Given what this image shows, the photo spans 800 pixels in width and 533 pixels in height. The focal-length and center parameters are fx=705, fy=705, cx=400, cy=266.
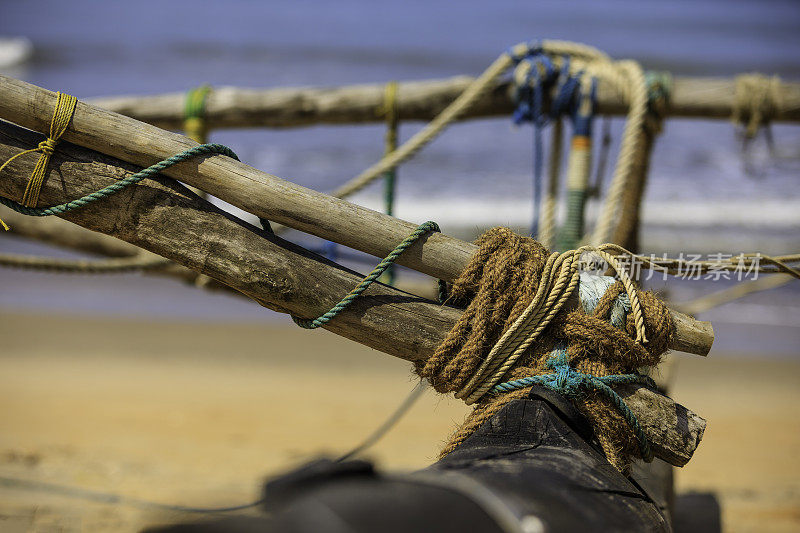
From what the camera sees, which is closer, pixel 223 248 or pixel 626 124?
pixel 223 248

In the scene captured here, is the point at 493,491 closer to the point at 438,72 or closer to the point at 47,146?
the point at 47,146

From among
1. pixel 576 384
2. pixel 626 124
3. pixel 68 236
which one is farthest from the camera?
pixel 68 236

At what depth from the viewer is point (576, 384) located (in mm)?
1450

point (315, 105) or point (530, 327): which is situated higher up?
point (315, 105)

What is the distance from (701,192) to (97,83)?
40.6 feet

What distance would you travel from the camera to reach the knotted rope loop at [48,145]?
1.47 meters

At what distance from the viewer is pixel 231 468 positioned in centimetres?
410

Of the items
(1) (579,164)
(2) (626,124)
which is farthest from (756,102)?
(1) (579,164)

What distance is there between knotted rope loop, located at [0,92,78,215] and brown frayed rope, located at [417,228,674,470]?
898 millimetres

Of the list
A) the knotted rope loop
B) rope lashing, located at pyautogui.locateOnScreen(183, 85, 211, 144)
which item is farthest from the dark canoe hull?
rope lashing, located at pyautogui.locateOnScreen(183, 85, 211, 144)

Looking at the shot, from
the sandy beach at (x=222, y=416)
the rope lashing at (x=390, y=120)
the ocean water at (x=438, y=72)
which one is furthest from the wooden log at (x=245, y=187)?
the ocean water at (x=438, y=72)

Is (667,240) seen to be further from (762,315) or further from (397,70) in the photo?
(397,70)

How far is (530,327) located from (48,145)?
3.57 ft

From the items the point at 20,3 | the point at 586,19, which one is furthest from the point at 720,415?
the point at 20,3
